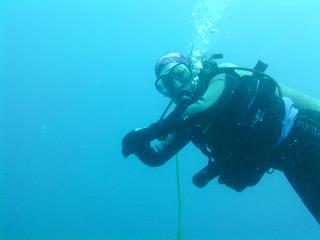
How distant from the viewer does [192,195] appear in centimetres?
5909

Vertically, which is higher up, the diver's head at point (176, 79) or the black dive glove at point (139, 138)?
the diver's head at point (176, 79)

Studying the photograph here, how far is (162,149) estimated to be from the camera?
11.4 ft

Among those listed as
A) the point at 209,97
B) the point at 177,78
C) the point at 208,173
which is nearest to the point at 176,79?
the point at 177,78

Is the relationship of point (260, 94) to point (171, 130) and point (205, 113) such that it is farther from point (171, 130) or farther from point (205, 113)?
point (171, 130)

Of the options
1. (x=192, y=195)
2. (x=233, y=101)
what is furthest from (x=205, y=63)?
(x=192, y=195)

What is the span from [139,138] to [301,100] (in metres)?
1.50

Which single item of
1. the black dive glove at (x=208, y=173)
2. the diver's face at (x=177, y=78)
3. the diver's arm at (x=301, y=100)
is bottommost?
the black dive glove at (x=208, y=173)

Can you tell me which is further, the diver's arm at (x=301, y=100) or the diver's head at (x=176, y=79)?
the diver's arm at (x=301, y=100)

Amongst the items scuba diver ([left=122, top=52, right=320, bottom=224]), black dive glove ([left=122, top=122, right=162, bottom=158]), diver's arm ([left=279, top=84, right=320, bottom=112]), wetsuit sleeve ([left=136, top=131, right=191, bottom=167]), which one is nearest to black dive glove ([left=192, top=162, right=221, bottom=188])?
scuba diver ([left=122, top=52, right=320, bottom=224])

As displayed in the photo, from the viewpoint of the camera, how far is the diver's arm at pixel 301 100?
3.77m

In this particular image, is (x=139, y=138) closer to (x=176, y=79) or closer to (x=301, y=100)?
(x=176, y=79)

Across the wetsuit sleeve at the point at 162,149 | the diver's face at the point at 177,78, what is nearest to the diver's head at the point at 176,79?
the diver's face at the point at 177,78

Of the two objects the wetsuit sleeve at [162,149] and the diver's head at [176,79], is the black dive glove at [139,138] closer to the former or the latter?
the wetsuit sleeve at [162,149]

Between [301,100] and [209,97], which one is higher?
[209,97]
